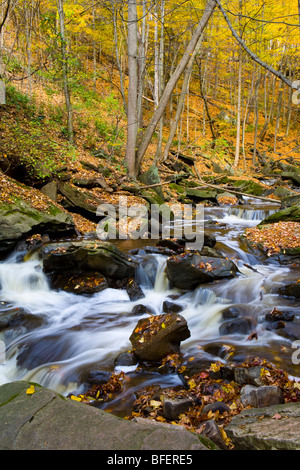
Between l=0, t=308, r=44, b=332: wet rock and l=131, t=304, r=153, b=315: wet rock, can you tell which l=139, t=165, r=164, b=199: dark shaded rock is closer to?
l=131, t=304, r=153, b=315: wet rock

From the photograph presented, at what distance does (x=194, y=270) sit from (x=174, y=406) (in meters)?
3.86

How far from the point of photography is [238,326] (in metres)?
5.36

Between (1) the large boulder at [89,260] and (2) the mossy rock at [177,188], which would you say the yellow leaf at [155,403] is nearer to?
(1) the large boulder at [89,260]

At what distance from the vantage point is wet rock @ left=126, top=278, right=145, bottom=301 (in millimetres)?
6836

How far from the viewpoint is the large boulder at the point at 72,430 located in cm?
194

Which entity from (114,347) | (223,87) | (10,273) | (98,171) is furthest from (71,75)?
(223,87)

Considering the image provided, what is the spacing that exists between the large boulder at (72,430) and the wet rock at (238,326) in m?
3.47

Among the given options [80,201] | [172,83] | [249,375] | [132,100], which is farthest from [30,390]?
[172,83]

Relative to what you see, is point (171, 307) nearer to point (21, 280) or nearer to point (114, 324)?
point (114, 324)

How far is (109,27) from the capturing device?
21.3 metres

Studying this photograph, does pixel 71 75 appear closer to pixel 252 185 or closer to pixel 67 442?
pixel 252 185

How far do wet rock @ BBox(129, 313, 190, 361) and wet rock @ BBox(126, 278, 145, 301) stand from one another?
208cm

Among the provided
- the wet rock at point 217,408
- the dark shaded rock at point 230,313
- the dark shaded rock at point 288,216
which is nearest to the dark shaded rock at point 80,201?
the dark shaded rock at point 230,313
